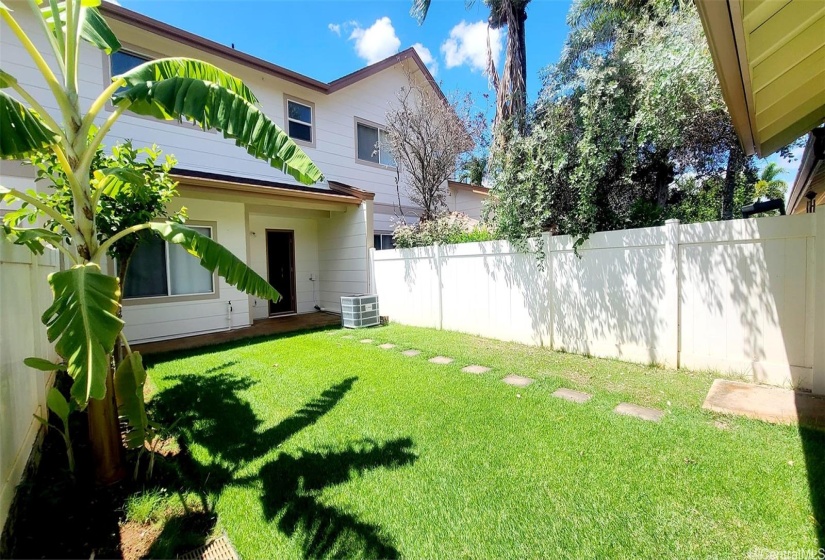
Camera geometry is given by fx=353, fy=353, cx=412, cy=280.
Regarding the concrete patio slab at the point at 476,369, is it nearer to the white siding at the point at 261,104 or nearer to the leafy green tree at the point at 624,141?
the leafy green tree at the point at 624,141

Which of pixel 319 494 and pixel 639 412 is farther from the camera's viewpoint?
pixel 639 412

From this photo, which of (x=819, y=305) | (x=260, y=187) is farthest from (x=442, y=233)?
(x=819, y=305)

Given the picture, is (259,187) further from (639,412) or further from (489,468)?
(639,412)

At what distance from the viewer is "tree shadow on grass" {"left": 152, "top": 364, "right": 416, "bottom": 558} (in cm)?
231

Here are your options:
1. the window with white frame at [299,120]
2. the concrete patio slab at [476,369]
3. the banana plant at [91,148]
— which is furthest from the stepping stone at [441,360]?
the window with white frame at [299,120]

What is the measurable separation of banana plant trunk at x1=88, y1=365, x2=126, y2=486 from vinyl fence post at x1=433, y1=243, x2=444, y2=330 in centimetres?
640

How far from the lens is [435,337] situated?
7676mm

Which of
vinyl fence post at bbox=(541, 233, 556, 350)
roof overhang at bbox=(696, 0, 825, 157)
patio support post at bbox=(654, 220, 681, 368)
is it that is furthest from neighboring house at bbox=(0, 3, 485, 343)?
roof overhang at bbox=(696, 0, 825, 157)

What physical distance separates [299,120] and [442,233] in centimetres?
606

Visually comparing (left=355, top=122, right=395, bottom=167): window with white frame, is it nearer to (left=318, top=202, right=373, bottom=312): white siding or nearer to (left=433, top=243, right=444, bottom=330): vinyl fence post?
(left=318, top=202, right=373, bottom=312): white siding

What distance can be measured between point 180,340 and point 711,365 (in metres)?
9.81

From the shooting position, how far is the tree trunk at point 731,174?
20.3 ft

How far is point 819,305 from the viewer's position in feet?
12.5

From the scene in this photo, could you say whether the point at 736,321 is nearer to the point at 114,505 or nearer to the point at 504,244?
the point at 504,244
